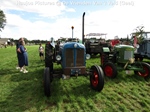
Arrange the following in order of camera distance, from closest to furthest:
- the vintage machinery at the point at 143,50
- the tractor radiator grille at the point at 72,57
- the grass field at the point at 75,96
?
1. the grass field at the point at 75,96
2. the tractor radiator grille at the point at 72,57
3. the vintage machinery at the point at 143,50

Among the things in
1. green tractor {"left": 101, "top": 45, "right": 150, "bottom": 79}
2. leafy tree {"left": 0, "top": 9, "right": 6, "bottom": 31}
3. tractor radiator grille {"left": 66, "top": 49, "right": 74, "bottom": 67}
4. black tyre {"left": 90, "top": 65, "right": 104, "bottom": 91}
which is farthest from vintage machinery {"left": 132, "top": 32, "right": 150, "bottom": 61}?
leafy tree {"left": 0, "top": 9, "right": 6, "bottom": 31}

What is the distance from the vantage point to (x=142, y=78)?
5.96m

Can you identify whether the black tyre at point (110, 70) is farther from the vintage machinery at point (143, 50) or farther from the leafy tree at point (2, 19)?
the leafy tree at point (2, 19)

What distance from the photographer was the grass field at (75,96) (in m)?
3.60

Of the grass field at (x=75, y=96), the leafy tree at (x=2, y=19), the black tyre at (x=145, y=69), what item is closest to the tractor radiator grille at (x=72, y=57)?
the grass field at (x=75, y=96)

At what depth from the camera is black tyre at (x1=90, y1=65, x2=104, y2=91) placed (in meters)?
4.36

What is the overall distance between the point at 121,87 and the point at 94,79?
993 mm

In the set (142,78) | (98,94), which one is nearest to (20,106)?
(98,94)

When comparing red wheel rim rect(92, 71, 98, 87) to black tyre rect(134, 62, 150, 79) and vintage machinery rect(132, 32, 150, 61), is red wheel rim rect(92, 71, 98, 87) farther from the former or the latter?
vintage machinery rect(132, 32, 150, 61)

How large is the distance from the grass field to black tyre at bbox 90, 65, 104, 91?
0.16m

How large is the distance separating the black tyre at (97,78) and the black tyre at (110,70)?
132cm

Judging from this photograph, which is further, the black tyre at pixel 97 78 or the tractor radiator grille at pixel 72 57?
the tractor radiator grille at pixel 72 57

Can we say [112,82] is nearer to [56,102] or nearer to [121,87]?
[121,87]

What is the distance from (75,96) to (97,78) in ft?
2.99
